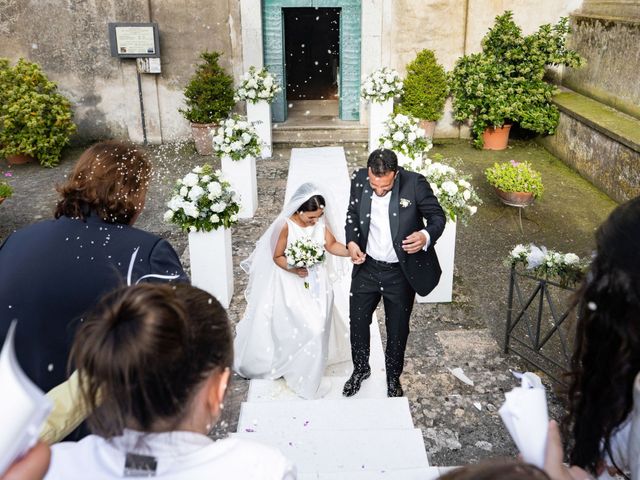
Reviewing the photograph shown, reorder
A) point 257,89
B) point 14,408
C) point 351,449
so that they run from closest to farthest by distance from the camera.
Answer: point 14,408 → point 351,449 → point 257,89

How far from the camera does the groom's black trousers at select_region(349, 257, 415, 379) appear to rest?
4566 millimetres

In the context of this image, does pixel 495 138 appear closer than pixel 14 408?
No

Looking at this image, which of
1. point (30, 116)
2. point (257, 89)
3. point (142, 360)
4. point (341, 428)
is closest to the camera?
point (142, 360)

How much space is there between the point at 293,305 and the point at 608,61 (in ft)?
24.6

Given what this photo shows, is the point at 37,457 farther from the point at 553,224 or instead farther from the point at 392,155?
the point at 553,224

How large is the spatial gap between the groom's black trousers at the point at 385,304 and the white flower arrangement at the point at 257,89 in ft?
22.1

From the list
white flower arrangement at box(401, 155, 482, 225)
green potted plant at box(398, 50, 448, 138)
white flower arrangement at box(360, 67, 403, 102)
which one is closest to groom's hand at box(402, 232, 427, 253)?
white flower arrangement at box(401, 155, 482, 225)

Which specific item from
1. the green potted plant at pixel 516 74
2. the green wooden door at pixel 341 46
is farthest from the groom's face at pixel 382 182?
the green wooden door at pixel 341 46

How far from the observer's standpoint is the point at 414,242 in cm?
442

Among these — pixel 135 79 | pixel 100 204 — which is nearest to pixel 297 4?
pixel 135 79

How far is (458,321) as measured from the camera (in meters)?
5.96

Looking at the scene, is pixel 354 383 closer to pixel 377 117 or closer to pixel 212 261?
pixel 212 261

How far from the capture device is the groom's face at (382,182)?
4.44 meters

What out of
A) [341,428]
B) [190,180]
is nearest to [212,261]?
[190,180]
